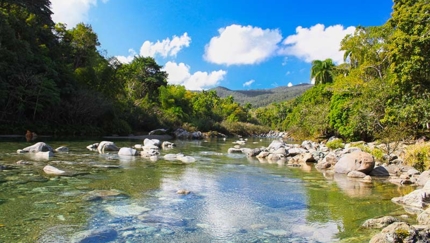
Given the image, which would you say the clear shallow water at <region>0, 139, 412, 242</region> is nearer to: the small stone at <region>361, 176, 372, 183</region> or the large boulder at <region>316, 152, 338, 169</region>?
the small stone at <region>361, 176, 372, 183</region>

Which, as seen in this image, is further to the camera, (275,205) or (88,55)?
(88,55)

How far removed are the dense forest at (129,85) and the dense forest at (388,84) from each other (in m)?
0.05

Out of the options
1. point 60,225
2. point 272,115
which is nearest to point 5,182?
point 60,225

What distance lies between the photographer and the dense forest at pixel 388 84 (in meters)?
15.5

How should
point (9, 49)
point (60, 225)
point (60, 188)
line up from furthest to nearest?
point (9, 49)
point (60, 188)
point (60, 225)

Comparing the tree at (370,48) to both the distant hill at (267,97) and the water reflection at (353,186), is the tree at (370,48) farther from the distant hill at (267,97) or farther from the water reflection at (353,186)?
the distant hill at (267,97)

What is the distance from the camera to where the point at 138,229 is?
484cm

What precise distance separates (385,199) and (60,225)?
21.4 feet

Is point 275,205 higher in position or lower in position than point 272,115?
lower

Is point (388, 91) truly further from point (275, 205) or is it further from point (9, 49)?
point (9, 49)

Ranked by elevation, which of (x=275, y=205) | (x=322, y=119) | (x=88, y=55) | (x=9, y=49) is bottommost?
(x=275, y=205)

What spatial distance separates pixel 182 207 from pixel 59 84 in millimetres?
26120

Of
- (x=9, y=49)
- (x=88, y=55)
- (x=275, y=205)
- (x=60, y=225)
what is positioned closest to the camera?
(x=60, y=225)

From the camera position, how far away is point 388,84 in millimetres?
21297
